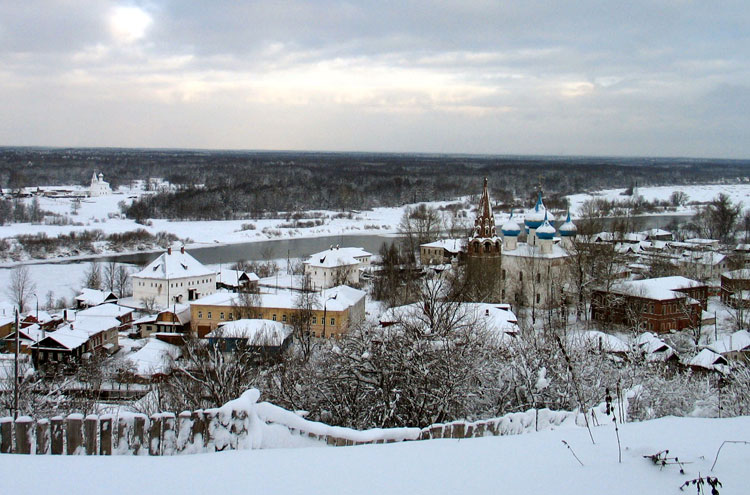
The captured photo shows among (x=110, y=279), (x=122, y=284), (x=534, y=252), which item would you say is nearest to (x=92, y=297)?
(x=122, y=284)

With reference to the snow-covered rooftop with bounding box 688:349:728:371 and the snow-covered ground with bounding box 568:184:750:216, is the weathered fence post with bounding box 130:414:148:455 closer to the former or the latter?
the snow-covered rooftop with bounding box 688:349:728:371

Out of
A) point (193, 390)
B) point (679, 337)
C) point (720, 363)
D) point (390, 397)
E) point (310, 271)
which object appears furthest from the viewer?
point (310, 271)

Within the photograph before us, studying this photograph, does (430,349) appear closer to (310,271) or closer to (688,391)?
(688,391)

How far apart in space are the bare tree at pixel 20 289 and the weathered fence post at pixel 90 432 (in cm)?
2172

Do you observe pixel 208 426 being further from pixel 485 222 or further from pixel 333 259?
pixel 333 259

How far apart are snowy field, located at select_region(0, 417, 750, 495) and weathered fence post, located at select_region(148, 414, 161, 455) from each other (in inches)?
13.6

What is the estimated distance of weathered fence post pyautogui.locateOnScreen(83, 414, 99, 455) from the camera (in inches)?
141

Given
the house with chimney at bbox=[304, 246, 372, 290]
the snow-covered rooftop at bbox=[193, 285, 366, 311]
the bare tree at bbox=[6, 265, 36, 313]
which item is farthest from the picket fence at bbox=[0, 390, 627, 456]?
the house with chimney at bbox=[304, 246, 372, 290]

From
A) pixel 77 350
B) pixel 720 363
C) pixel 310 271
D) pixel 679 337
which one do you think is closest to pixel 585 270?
pixel 679 337

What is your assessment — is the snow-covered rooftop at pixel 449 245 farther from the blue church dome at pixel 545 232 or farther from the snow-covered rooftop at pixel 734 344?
the snow-covered rooftop at pixel 734 344

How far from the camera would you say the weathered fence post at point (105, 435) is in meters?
3.60

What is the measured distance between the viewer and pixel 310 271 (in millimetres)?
29359

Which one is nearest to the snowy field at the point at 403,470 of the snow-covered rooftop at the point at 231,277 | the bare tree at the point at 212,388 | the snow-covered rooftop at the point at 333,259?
the bare tree at the point at 212,388

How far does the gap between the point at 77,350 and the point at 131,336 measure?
377 cm
